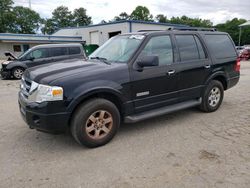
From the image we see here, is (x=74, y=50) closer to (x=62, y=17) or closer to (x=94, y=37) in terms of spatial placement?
(x=94, y=37)

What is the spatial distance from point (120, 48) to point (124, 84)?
0.96 metres

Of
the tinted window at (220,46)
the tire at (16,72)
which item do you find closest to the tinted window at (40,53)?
the tire at (16,72)

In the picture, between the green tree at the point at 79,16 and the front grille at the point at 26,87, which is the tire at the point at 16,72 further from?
the green tree at the point at 79,16

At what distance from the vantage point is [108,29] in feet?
96.5

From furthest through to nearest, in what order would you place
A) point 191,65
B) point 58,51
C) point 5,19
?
point 5,19 → point 58,51 → point 191,65

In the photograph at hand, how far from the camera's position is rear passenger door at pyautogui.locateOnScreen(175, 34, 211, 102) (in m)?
4.68

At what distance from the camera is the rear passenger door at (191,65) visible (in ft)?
15.3

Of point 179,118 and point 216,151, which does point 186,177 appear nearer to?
point 216,151

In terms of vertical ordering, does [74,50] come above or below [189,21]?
below

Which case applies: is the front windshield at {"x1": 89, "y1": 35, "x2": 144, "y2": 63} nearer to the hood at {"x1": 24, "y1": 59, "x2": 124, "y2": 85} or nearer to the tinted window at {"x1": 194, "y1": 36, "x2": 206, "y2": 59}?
the hood at {"x1": 24, "y1": 59, "x2": 124, "y2": 85}

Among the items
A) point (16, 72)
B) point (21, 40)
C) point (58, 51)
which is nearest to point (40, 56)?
point (58, 51)

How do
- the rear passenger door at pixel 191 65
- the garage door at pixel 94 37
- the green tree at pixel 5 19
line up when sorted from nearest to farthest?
the rear passenger door at pixel 191 65 → the garage door at pixel 94 37 → the green tree at pixel 5 19

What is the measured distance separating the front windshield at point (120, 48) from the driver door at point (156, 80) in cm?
21

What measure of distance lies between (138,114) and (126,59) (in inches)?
40.9
